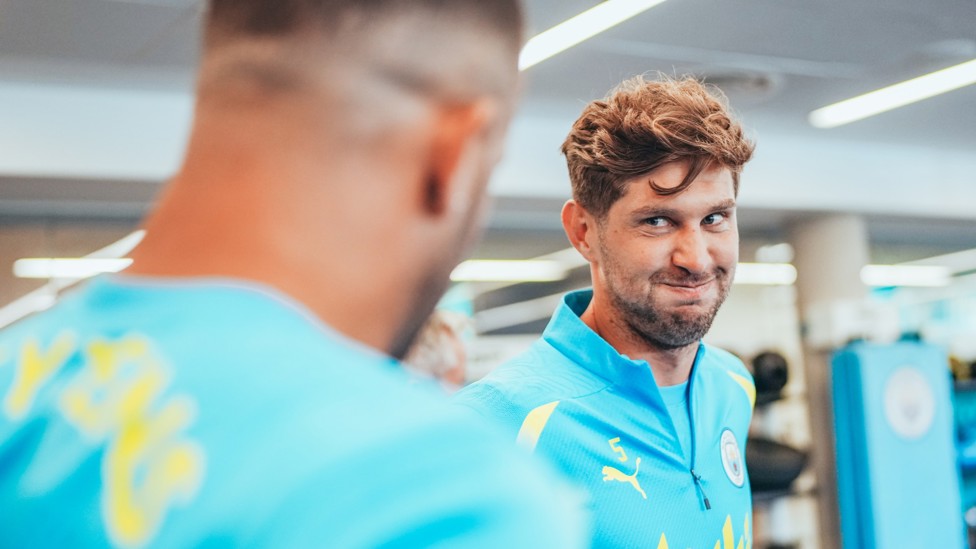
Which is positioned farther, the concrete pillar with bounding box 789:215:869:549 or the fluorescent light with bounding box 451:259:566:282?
the fluorescent light with bounding box 451:259:566:282

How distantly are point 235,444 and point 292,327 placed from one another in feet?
0.21

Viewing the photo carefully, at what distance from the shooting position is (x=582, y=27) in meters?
4.09

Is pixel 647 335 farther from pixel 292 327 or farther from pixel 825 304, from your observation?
pixel 825 304

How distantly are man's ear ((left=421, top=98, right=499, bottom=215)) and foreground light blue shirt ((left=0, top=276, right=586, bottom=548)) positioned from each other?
0.10 metres

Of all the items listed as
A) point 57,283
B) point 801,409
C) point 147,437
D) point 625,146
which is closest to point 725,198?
point 625,146

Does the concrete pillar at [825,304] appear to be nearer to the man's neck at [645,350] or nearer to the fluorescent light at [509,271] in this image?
the fluorescent light at [509,271]

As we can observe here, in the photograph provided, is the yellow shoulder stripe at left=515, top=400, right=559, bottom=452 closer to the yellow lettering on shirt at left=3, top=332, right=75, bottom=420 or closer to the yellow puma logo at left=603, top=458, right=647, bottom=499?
the yellow puma logo at left=603, top=458, right=647, bottom=499

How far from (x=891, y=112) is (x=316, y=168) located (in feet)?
19.4

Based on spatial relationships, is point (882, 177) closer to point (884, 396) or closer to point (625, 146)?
point (884, 396)

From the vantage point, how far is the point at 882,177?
22.2 ft

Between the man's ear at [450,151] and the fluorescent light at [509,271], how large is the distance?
602cm

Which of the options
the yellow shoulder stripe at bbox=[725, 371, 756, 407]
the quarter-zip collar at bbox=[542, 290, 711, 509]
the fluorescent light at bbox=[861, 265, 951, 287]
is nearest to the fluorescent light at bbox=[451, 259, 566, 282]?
the fluorescent light at bbox=[861, 265, 951, 287]

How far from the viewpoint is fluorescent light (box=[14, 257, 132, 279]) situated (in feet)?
16.9

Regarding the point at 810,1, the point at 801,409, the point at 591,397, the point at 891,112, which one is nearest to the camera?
the point at 591,397
